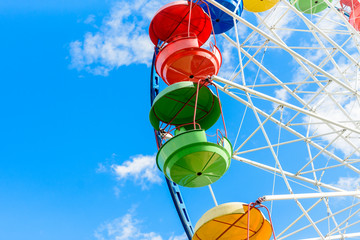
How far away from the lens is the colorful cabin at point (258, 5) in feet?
40.6

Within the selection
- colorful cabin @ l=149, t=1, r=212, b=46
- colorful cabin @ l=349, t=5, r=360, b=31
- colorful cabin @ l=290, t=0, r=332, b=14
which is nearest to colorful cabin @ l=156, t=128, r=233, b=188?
colorful cabin @ l=149, t=1, r=212, b=46

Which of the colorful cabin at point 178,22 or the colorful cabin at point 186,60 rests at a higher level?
the colorful cabin at point 178,22

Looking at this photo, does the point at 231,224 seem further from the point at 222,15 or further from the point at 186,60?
the point at 222,15

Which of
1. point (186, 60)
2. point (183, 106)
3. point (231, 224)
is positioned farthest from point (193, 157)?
point (186, 60)

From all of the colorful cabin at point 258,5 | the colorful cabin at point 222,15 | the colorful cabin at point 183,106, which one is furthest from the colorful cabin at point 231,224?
the colorful cabin at point 258,5

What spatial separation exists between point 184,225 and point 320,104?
5.41 m

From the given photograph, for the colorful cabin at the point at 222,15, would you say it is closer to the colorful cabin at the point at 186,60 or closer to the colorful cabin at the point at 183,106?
the colorful cabin at the point at 186,60

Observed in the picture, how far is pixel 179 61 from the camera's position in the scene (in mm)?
8773

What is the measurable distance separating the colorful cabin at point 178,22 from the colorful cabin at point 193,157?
147 inches

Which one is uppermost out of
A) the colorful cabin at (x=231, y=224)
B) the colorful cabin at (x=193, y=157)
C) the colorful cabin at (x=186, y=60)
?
the colorful cabin at (x=186, y=60)

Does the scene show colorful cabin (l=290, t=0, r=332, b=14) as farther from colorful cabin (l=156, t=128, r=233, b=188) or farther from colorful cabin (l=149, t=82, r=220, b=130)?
colorful cabin (l=156, t=128, r=233, b=188)

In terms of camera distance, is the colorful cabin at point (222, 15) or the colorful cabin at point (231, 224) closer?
the colorful cabin at point (231, 224)

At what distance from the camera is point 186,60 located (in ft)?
28.7

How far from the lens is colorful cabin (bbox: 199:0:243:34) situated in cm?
1065
